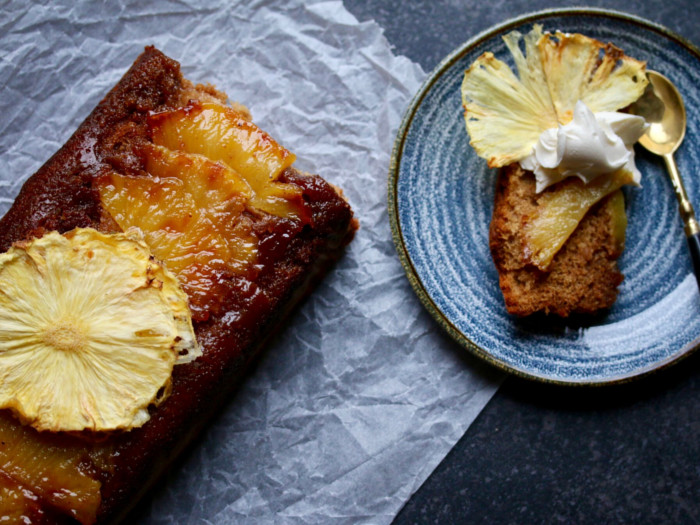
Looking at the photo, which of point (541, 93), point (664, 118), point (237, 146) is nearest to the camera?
point (237, 146)

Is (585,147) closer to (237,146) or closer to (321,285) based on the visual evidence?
(321,285)

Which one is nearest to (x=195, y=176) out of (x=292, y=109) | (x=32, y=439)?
(x=292, y=109)

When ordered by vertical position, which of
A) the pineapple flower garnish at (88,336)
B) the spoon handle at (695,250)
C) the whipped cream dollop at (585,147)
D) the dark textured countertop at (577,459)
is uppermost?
the whipped cream dollop at (585,147)

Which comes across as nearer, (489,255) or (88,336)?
(88,336)

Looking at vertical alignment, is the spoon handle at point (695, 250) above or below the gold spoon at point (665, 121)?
below

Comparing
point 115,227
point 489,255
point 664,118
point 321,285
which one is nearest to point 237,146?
point 115,227

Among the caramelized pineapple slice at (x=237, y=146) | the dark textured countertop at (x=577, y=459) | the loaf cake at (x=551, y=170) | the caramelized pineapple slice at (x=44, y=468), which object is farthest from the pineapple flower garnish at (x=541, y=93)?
the caramelized pineapple slice at (x=44, y=468)

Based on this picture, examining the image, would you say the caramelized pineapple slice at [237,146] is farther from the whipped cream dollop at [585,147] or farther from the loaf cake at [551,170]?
the whipped cream dollop at [585,147]

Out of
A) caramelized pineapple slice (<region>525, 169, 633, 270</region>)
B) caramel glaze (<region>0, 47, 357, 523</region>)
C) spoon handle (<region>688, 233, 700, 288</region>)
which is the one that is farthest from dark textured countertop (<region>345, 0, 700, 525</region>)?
caramel glaze (<region>0, 47, 357, 523</region>)
